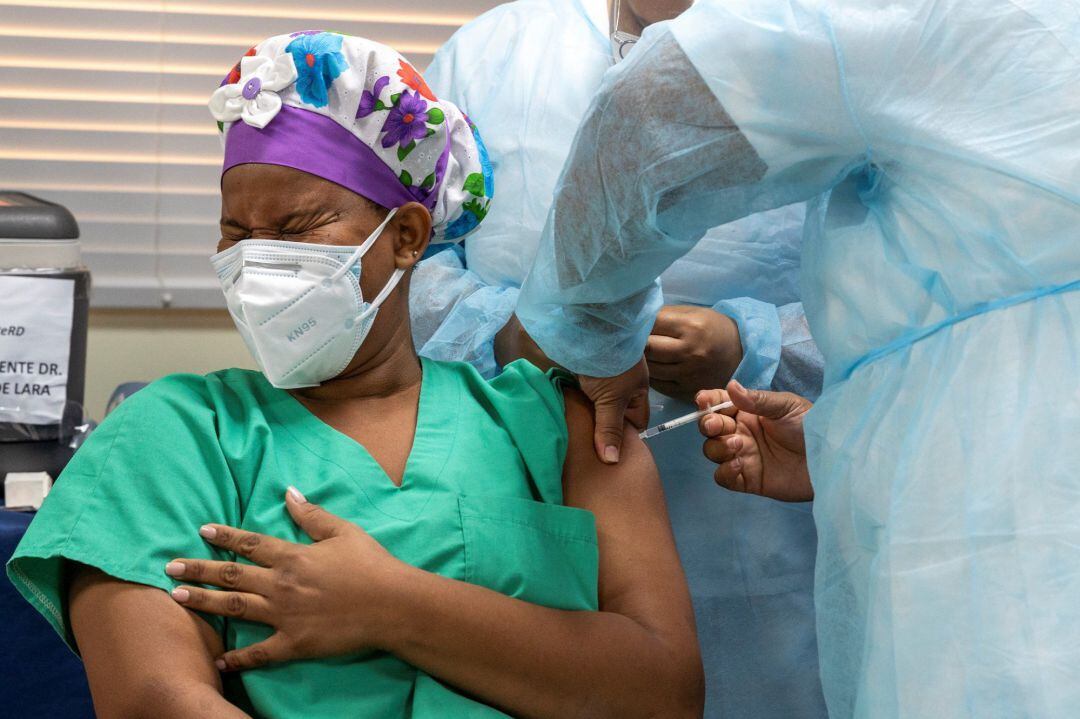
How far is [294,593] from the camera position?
1139 millimetres

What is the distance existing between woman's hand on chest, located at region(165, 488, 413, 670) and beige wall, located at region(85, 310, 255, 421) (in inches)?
59.4

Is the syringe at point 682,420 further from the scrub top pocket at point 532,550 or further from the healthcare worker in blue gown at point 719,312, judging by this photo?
the scrub top pocket at point 532,550

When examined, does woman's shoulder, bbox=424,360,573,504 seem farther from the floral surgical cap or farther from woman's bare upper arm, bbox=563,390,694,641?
the floral surgical cap

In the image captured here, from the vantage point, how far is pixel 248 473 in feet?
4.10

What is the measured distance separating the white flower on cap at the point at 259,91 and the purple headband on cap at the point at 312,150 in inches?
0.5

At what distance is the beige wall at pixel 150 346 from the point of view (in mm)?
2570

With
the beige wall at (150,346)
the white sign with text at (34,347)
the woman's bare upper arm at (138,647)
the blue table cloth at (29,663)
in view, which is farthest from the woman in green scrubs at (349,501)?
the beige wall at (150,346)

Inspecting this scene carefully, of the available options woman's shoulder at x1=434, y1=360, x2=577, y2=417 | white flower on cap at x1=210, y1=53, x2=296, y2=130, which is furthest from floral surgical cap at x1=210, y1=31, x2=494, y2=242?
woman's shoulder at x1=434, y1=360, x2=577, y2=417

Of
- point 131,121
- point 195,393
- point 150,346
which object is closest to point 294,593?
point 195,393

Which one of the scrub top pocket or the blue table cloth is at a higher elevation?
the scrub top pocket

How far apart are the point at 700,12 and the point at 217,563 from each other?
2.29 ft

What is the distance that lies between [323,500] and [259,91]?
0.46 metres

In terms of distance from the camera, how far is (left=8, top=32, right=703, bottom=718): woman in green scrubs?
1133mm

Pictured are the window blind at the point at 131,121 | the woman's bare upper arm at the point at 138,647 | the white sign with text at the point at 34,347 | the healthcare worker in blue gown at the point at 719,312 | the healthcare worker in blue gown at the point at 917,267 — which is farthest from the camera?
the window blind at the point at 131,121
